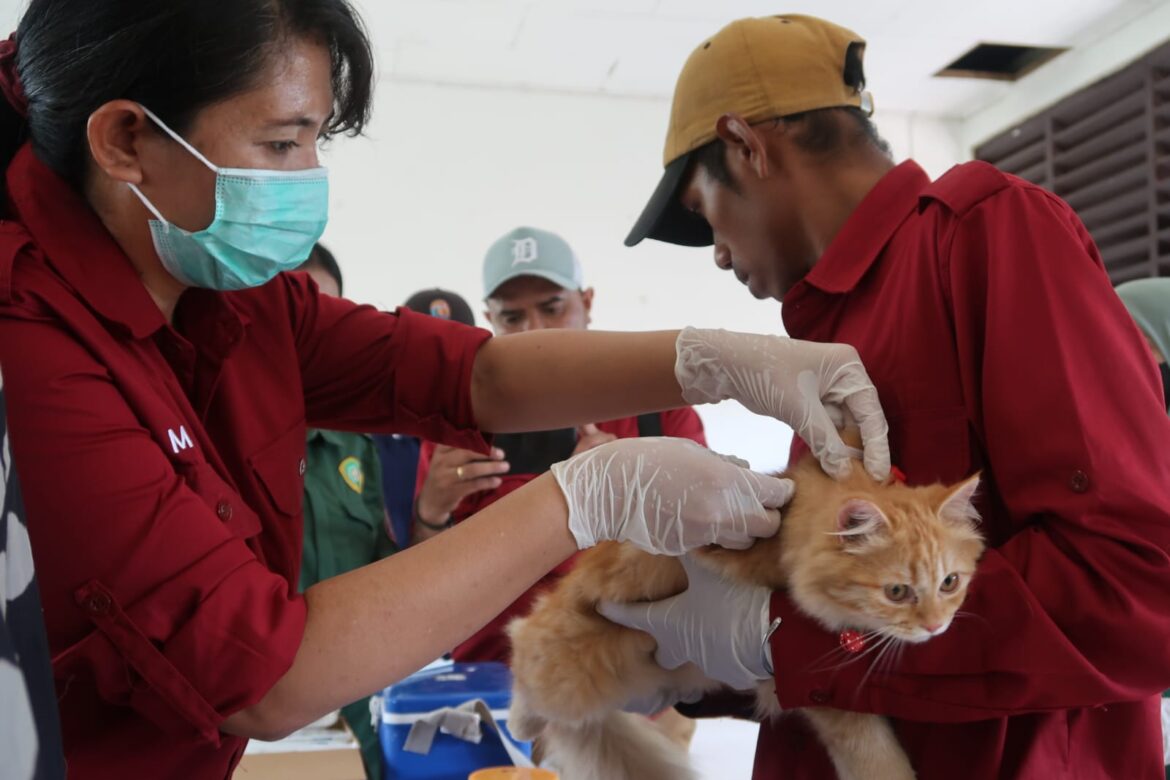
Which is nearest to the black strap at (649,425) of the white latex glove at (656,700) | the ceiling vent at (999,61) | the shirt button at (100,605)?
the white latex glove at (656,700)

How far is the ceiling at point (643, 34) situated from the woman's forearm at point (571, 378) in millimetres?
3962

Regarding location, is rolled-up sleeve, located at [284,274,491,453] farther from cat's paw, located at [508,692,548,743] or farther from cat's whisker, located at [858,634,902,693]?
cat's whisker, located at [858,634,902,693]

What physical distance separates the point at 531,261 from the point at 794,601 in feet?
7.22

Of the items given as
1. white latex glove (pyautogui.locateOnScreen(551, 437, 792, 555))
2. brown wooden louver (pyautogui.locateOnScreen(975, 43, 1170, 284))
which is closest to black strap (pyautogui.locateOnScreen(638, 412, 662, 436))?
white latex glove (pyautogui.locateOnScreen(551, 437, 792, 555))

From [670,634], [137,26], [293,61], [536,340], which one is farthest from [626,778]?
[137,26]

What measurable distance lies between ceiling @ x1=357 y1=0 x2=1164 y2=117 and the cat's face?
14.8 ft

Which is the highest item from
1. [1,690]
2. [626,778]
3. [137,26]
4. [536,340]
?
[137,26]

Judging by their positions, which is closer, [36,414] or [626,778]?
[36,414]

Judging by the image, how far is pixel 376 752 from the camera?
279cm

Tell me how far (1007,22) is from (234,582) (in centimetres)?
566

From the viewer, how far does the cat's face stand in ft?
4.26

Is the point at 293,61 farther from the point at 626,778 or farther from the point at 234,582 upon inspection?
the point at 626,778

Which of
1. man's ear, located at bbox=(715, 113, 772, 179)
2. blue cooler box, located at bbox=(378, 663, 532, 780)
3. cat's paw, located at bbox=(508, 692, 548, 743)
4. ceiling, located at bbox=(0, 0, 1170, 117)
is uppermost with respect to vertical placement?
ceiling, located at bbox=(0, 0, 1170, 117)

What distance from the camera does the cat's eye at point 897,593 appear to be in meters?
1.35
